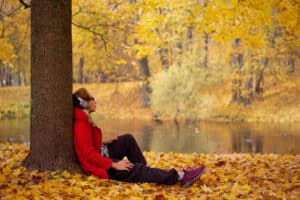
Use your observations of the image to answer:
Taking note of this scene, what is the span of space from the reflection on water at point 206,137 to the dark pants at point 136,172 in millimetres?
7320

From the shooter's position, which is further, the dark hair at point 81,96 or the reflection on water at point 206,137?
the reflection on water at point 206,137

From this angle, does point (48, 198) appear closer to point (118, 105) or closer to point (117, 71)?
point (118, 105)

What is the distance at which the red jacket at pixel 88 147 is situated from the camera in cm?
487

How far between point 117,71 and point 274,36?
1151 centimetres

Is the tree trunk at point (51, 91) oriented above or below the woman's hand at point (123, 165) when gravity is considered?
above

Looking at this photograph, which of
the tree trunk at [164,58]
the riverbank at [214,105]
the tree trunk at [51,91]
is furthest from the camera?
the tree trunk at [164,58]

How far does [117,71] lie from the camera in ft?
101

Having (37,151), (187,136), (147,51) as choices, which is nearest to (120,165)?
(37,151)

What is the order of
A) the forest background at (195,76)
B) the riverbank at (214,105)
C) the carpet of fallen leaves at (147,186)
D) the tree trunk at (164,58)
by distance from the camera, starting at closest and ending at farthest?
the carpet of fallen leaves at (147,186), the forest background at (195,76), the riverbank at (214,105), the tree trunk at (164,58)

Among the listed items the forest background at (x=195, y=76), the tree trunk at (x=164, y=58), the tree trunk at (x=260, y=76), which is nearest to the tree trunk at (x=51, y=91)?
the forest background at (x=195, y=76)

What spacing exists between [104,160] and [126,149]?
493 mm

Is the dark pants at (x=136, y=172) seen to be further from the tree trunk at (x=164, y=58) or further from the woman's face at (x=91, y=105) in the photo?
the tree trunk at (x=164, y=58)

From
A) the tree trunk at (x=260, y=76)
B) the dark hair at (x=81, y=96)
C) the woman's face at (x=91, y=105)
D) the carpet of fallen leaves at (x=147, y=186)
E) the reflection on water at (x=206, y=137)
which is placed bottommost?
the reflection on water at (x=206, y=137)

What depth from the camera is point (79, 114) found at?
16.7ft
